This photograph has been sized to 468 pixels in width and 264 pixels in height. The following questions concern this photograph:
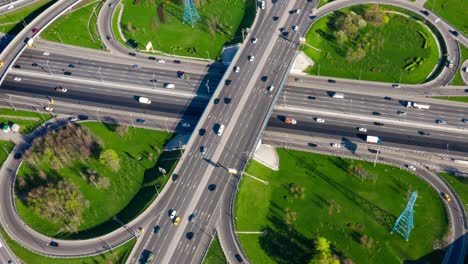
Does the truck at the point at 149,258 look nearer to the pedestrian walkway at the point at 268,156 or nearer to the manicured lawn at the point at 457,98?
the pedestrian walkway at the point at 268,156

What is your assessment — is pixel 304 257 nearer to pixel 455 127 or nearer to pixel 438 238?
pixel 438 238

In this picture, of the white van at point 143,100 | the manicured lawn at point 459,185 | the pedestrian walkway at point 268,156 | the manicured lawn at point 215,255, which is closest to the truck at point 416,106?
the manicured lawn at point 459,185

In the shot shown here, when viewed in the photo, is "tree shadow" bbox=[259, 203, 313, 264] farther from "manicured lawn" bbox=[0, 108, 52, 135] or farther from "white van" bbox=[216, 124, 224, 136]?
"manicured lawn" bbox=[0, 108, 52, 135]

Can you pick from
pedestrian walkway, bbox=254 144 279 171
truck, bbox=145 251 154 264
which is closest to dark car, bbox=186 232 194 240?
truck, bbox=145 251 154 264

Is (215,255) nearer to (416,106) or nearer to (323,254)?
(323,254)

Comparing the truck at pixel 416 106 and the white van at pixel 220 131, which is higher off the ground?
the truck at pixel 416 106

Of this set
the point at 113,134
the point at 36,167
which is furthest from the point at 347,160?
the point at 36,167

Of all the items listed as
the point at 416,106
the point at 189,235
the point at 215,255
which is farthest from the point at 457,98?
the point at 189,235
